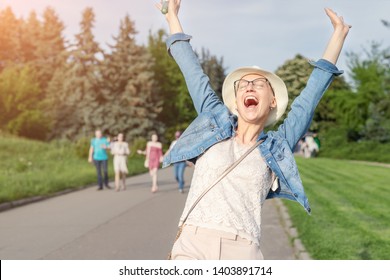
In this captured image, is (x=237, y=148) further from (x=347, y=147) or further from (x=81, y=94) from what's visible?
(x=81, y=94)

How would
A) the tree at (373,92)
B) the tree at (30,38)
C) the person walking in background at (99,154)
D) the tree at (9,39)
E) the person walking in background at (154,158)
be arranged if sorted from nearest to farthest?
the person walking in background at (154,158), the person walking in background at (99,154), the tree at (373,92), the tree at (9,39), the tree at (30,38)

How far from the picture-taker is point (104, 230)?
9914mm

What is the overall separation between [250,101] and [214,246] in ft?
2.15

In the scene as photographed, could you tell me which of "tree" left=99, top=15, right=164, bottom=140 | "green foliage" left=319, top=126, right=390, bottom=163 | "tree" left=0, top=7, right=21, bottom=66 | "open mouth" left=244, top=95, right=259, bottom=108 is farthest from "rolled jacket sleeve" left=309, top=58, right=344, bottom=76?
"tree" left=0, top=7, right=21, bottom=66

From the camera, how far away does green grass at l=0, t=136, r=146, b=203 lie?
1571 centimetres

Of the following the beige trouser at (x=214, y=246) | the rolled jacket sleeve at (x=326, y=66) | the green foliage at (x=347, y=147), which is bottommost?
the green foliage at (x=347, y=147)

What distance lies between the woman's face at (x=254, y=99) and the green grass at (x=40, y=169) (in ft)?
37.0

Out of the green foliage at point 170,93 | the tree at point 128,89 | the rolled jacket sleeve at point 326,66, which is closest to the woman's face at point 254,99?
the rolled jacket sleeve at point 326,66

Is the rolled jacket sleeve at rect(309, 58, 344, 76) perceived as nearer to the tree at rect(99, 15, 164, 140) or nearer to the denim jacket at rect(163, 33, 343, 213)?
the denim jacket at rect(163, 33, 343, 213)

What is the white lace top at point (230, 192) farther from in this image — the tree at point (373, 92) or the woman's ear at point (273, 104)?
the tree at point (373, 92)

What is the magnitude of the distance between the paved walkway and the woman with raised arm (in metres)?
4.49

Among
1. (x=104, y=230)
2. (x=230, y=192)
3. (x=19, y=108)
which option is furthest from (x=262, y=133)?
(x=19, y=108)

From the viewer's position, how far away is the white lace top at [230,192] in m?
2.72

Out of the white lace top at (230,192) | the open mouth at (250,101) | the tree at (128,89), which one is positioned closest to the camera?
the white lace top at (230,192)
